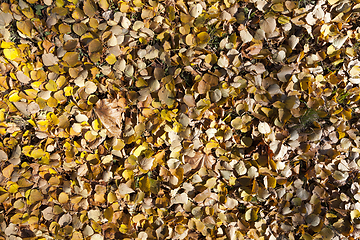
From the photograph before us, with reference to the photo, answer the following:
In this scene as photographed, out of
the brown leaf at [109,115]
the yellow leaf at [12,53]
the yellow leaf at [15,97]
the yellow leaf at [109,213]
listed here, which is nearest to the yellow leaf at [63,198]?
the yellow leaf at [109,213]

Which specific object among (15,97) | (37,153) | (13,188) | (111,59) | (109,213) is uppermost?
(111,59)

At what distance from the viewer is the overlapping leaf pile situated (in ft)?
4.14

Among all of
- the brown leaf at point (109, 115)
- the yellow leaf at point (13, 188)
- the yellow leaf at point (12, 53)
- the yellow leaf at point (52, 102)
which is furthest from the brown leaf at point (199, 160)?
the yellow leaf at point (12, 53)

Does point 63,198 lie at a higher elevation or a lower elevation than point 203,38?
lower

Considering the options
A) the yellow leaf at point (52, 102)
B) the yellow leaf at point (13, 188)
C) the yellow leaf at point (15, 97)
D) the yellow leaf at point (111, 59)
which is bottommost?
the yellow leaf at point (13, 188)

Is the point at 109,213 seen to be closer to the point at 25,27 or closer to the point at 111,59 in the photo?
the point at 111,59

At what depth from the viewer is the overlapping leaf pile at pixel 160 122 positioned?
1261mm

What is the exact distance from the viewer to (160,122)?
4.10 feet

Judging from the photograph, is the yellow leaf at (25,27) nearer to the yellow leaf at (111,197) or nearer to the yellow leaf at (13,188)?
the yellow leaf at (13,188)

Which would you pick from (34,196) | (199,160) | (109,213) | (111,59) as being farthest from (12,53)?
(199,160)

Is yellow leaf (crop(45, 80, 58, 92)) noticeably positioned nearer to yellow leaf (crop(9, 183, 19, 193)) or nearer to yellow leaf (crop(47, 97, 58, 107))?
yellow leaf (crop(47, 97, 58, 107))

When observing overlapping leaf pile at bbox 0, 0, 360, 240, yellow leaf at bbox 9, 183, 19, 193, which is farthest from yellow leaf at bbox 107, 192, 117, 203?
yellow leaf at bbox 9, 183, 19, 193

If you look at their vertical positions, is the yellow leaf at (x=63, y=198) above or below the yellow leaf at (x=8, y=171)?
below

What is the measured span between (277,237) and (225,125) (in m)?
0.73
